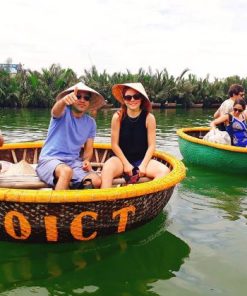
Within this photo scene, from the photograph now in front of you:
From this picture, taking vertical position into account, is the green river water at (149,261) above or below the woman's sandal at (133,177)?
below

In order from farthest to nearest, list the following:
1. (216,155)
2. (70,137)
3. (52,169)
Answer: (216,155) → (70,137) → (52,169)

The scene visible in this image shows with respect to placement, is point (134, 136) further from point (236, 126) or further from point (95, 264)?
point (236, 126)

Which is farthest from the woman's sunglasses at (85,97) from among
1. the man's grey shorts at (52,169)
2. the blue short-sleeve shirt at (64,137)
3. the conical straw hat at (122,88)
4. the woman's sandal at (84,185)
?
the woman's sandal at (84,185)

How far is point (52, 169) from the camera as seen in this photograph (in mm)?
3611

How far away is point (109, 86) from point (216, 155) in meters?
16.3

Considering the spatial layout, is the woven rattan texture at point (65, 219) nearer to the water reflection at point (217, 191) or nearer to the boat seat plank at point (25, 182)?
the boat seat plank at point (25, 182)

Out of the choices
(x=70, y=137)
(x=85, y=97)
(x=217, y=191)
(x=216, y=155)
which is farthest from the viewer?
(x=216, y=155)

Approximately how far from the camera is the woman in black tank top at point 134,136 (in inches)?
155

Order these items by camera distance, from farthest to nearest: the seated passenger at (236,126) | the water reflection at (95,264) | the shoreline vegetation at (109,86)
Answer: the shoreline vegetation at (109,86)
the seated passenger at (236,126)
the water reflection at (95,264)

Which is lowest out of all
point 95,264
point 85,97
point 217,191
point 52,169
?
point 95,264

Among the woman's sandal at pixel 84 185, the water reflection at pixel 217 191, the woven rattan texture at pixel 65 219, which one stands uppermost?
the woman's sandal at pixel 84 185

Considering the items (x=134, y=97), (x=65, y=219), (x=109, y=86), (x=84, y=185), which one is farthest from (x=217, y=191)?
(x=109, y=86)

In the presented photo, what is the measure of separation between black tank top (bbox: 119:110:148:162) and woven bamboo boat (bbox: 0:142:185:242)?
660 millimetres

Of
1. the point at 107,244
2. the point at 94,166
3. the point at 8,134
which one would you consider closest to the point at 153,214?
the point at 107,244
